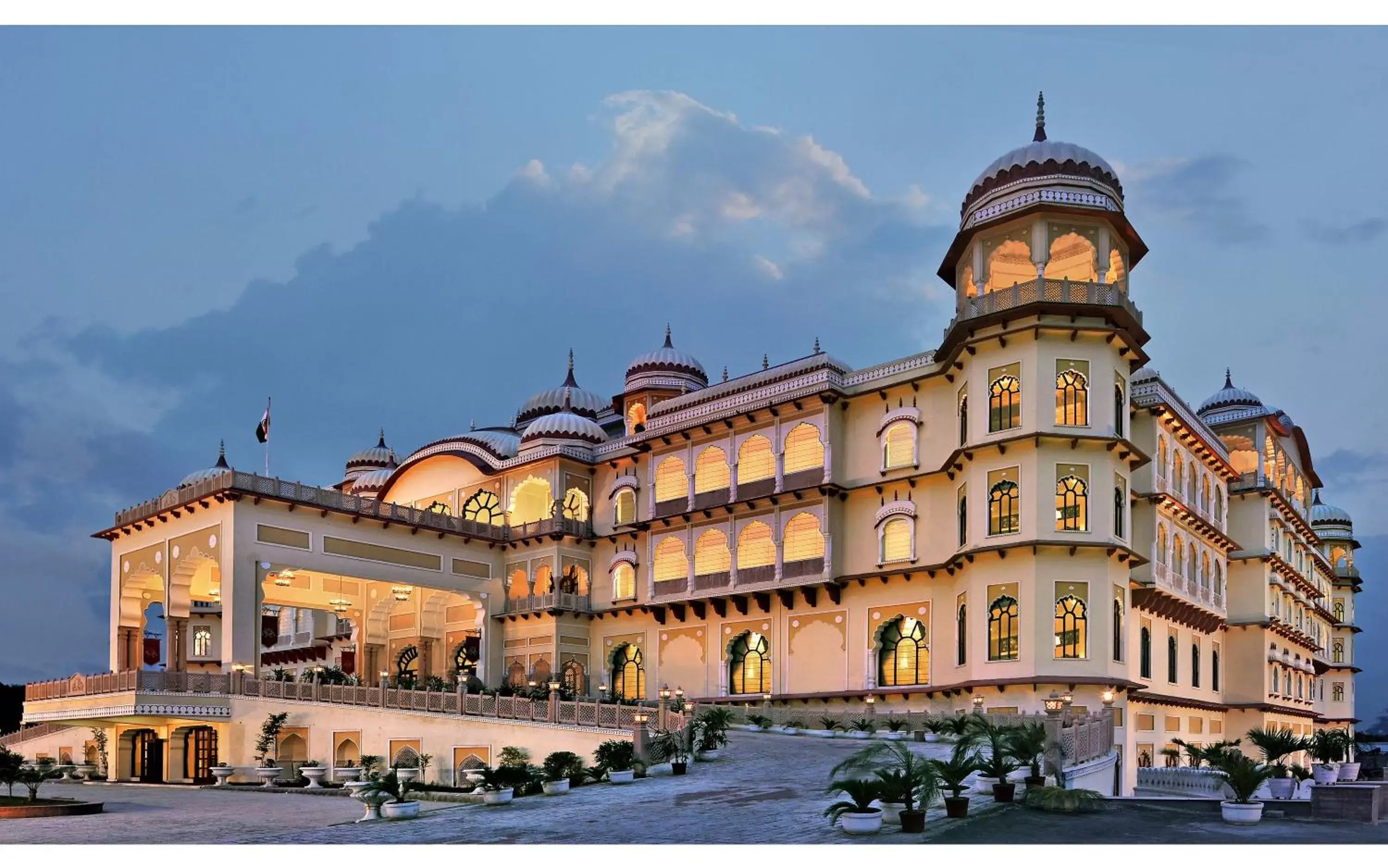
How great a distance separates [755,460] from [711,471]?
6.19ft

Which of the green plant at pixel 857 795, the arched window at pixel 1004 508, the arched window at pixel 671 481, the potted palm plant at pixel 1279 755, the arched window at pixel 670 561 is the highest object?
the arched window at pixel 671 481

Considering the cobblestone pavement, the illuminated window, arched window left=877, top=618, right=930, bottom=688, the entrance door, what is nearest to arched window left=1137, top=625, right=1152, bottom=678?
arched window left=877, top=618, right=930, bottom=688

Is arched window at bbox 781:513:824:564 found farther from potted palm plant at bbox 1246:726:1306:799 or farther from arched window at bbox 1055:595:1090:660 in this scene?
potted palm plant at bbox 1246:726:1306:799

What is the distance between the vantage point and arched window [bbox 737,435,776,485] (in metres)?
40.4

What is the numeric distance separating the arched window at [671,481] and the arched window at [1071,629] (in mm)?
14026

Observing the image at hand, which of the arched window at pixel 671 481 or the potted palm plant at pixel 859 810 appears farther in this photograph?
the arched window at pixel 671 481

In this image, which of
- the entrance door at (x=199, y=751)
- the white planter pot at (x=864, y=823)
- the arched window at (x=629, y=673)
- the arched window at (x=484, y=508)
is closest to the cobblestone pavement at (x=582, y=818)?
the white planter pot at (x=864, y=823)

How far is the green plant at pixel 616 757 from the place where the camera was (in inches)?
992

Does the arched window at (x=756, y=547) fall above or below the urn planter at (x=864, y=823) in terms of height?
above

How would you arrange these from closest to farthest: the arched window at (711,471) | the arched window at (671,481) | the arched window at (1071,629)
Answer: the arched window at (1071,629) → the arched window at (711,471) → the arched window at (671,481)

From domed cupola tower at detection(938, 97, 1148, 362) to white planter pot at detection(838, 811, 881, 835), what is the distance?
18685 millimetres

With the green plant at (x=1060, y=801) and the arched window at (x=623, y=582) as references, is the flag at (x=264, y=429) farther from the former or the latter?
the green plant at (x=1060, y=801)

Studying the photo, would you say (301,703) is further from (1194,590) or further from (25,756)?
(1194,590)

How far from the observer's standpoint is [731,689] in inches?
1598
